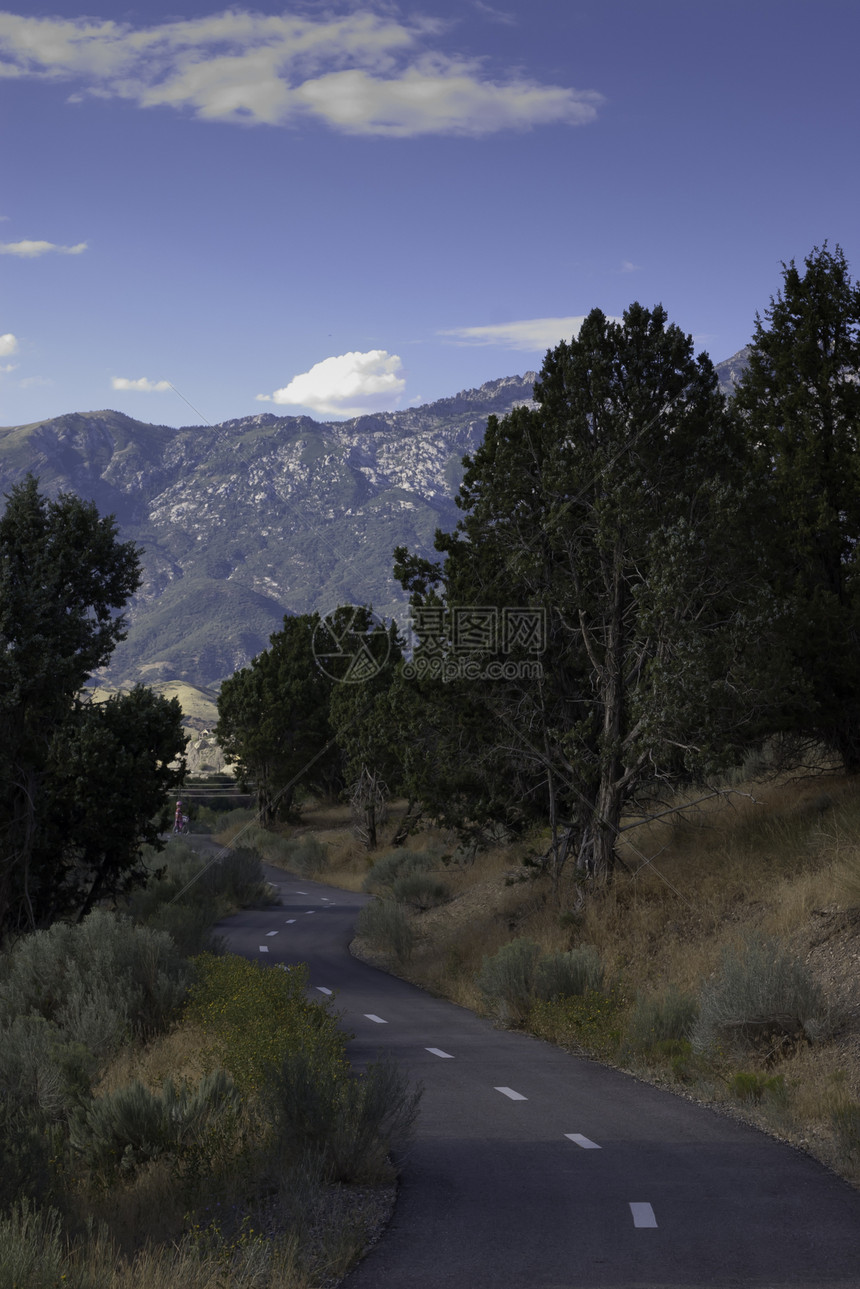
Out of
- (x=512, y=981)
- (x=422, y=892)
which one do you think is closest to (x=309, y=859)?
(x=422, y=892)

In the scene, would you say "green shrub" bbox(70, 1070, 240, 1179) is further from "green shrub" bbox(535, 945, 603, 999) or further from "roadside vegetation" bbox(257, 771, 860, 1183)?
"green shrub" bbox(535, 945, 603, 999)

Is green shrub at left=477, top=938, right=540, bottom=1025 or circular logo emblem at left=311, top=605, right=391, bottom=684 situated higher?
circular logo emblem at left=311, top=605, right=391, bottom=684

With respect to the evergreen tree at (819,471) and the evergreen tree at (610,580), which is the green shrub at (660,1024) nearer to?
the evergreen tree at (610,580)

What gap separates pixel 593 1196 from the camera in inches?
282

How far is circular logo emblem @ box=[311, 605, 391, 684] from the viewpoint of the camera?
179 ft

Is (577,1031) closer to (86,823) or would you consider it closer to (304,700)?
(86,823)

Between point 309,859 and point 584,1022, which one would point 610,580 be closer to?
point 584,1022

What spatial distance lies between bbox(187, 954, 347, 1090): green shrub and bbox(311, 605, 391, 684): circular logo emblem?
3656 cm

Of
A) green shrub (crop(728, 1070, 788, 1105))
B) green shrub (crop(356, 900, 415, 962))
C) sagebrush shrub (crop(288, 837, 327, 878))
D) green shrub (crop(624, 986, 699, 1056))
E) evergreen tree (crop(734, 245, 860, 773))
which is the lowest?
sagebrush shrub (crop(288, 837, 327, 878))

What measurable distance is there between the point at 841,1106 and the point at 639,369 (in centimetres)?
1346

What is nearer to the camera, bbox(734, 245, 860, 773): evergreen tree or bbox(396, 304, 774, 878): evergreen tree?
bbox(396, 304, 774, 878): evergreen tree

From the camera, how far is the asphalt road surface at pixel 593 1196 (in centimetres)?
593

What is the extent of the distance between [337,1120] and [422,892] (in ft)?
75.9

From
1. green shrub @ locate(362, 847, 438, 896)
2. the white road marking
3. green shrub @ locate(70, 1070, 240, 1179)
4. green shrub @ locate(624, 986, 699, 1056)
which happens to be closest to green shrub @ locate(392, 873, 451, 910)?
green shrub @ locate(362, 847, 438, 896)
